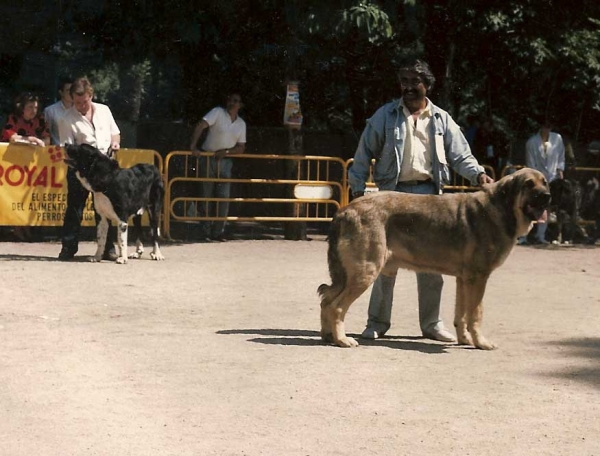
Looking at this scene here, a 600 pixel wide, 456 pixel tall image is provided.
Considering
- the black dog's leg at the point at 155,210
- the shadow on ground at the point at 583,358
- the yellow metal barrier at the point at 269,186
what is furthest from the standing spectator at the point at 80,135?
the shadow on ground at the point at 583,358

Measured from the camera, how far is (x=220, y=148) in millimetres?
20078

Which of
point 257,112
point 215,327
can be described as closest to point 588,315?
point 215,327

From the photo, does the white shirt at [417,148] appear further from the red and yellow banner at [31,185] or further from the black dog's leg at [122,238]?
the red and yellow banner at [31,185]

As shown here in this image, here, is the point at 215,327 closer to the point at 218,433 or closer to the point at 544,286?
the point at 218,433

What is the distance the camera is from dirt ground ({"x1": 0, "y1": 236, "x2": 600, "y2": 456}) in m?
6.63

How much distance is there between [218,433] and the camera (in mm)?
6699

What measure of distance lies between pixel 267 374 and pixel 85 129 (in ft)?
25.7

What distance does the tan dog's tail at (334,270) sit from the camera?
977cm

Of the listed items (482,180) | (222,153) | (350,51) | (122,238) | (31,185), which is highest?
(350,51)

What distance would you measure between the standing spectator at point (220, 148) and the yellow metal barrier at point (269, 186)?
76 millimetres

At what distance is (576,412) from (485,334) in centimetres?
318

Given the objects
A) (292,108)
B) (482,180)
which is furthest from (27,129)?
(482,180)

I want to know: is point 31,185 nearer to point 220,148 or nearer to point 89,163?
point 220,148

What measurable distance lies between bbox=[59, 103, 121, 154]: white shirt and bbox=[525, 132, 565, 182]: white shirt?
26.1 ft
